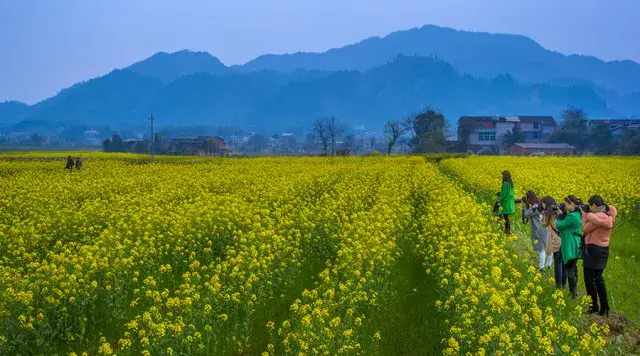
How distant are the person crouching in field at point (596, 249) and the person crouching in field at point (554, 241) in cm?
113

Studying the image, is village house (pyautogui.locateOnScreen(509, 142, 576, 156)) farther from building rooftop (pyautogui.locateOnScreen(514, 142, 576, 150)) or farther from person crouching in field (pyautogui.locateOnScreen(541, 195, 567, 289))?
person crouching in field (pyautogui.locateOnScreen(541, 195, 567, 289))

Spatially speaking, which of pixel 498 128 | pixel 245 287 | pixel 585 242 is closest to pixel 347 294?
pixel 245 287

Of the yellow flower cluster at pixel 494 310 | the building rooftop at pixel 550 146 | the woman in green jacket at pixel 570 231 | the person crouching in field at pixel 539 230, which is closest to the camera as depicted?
the yellow flower cluster at pixel 494 310

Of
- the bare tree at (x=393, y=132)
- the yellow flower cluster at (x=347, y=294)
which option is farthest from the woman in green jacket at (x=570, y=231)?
the bare tree at (x=393, y=132)

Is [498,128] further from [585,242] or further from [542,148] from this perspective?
[585,242]

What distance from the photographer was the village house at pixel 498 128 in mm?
128750

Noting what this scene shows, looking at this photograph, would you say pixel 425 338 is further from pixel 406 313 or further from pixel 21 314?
pixel 21 314

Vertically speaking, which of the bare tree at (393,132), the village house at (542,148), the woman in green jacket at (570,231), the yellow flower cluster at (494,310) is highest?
the bare tree at (393,132)

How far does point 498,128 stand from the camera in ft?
466

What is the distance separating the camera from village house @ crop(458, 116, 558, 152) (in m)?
129

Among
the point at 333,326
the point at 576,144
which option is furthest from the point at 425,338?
the point at 576,144

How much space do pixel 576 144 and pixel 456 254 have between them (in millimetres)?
112489

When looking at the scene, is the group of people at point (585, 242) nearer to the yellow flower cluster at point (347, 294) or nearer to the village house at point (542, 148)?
the yellow flower cluster at point (347, 294)

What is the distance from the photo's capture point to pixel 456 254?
1110 centimetres
